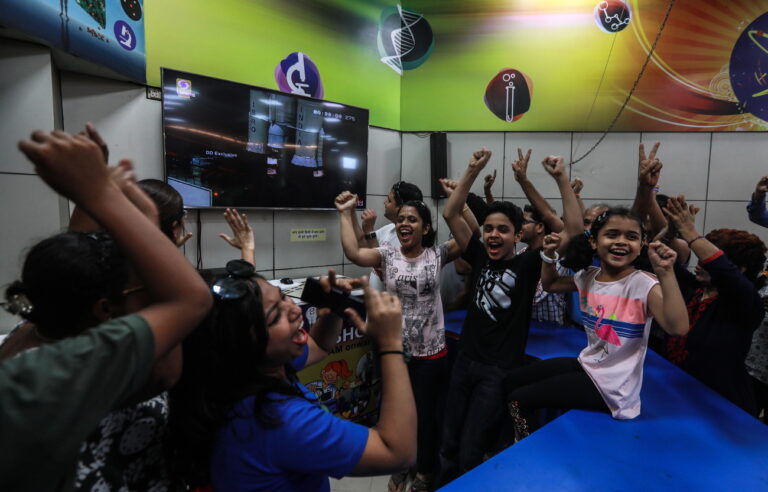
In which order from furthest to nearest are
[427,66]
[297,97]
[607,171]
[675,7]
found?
[427,66] < [607,171] < [675,7] < [297,97]

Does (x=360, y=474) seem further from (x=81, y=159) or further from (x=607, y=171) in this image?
(x=607, y=171)

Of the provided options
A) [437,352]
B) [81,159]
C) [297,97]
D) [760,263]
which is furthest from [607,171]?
[81,159]

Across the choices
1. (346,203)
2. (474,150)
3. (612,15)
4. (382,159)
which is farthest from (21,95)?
(612,15)

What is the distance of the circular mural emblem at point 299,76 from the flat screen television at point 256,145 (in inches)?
7.8

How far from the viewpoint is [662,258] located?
143cm

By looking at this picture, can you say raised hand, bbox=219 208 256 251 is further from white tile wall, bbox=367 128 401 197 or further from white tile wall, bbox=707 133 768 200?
white tile wall, bbox=707 133 768 200

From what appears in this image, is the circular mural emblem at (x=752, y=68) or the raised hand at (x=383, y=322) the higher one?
the circular mural emblem at (x=752, y=68)

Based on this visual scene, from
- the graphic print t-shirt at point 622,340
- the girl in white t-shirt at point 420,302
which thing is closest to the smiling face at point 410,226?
the girl in white t-shirt at point 420,302

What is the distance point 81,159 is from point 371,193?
3281 millimetres

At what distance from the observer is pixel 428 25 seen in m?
3.84

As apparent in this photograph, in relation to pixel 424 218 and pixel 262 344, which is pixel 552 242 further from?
pixel 262 344

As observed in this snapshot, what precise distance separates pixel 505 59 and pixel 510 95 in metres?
0.35

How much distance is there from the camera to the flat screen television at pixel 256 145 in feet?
8.87

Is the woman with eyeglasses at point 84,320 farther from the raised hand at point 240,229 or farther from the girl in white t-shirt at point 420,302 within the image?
the girl in white t-shirt at point 420,302
